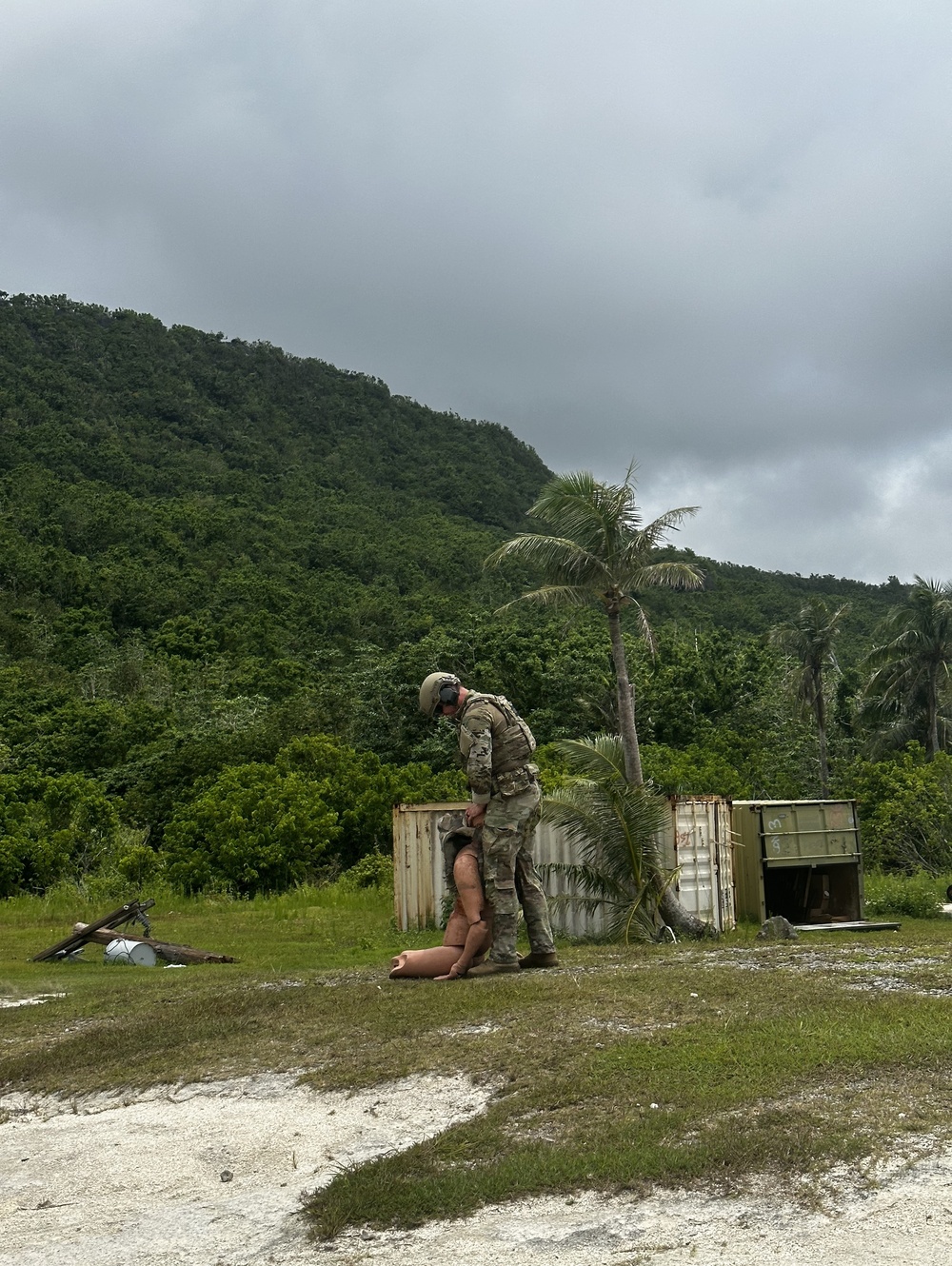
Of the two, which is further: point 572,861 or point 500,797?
point 572,861

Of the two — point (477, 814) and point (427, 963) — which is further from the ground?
point (477, 814)

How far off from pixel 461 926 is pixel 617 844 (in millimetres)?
5080

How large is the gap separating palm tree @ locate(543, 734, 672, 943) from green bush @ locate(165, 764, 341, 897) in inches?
507

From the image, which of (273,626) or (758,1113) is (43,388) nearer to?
(273,626)

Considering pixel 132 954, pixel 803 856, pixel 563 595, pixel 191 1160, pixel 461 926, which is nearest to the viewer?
pixel 191 1160

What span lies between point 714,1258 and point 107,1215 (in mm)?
2439

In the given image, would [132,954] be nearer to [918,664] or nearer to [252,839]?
[252,839]

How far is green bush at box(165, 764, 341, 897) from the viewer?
1019 inches

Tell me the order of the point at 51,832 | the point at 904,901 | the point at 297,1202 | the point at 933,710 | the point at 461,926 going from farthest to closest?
the point at 933,710, the point at 51,832, the point at 904,901, the point at 461,926, the point at 297,1202

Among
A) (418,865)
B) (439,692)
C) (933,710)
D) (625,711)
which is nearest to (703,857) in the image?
(625,711)

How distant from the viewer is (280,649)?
59750mm

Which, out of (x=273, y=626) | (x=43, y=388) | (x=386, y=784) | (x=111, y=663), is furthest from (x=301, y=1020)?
(x=43, y=388)

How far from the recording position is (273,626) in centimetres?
6247

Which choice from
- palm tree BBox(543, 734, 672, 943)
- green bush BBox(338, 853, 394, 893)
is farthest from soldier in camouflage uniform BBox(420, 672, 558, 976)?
green bush BBox(338, 853, 394, 893)
